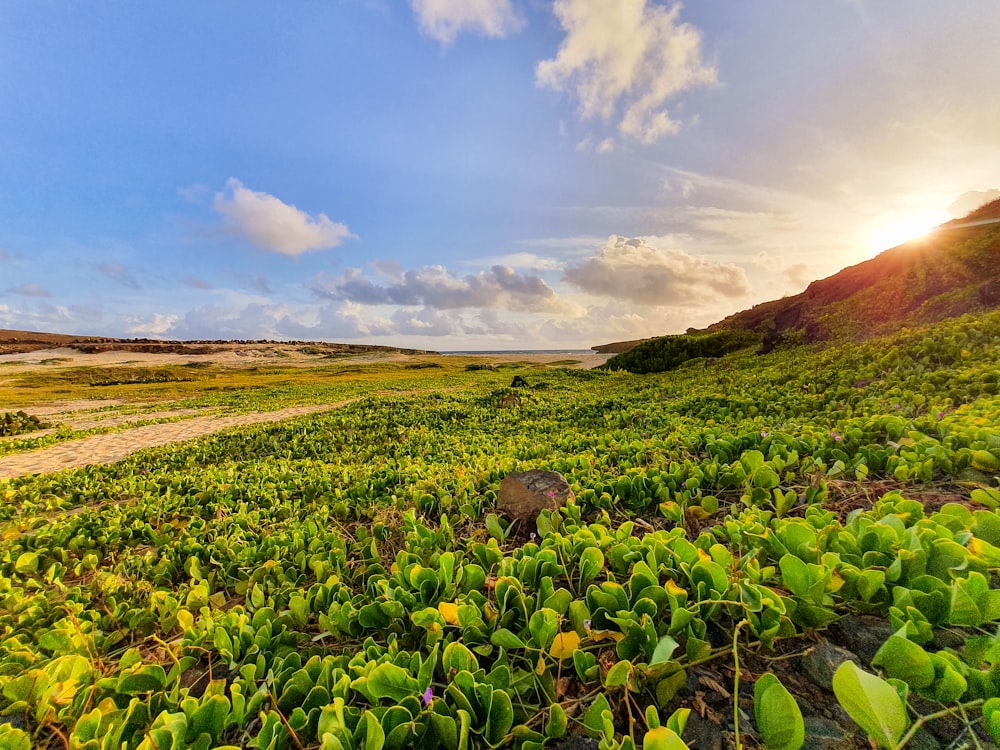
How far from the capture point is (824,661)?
1624 mm

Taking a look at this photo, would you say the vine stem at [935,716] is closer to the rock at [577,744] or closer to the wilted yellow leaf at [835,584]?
the wilted yellow leaf at [835,584]

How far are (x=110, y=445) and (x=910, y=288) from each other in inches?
1013

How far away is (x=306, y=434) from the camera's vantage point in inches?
417

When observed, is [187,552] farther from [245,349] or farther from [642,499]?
[245,349]

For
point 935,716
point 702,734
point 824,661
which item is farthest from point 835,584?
point 702,734

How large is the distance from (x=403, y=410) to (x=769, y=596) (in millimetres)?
12017

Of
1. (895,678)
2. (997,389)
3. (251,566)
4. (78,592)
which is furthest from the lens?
(997,389)

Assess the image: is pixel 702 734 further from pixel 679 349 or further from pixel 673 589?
pixel 679 349

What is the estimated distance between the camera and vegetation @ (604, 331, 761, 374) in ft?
63.5

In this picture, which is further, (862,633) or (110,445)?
(110,445)

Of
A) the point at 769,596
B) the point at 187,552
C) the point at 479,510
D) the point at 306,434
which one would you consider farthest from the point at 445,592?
the point at 306,434

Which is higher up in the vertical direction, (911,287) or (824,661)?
(911,287)

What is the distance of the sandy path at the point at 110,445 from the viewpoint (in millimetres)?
11570

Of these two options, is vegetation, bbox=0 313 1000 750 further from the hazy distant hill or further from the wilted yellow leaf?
the hazy distant hill
